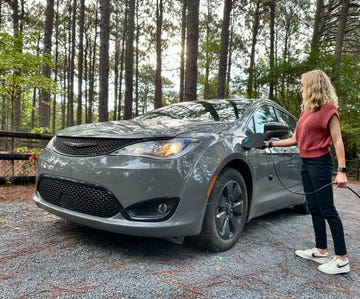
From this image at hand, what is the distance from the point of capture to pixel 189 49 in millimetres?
7684

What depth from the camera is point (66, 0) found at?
2011 centimetres

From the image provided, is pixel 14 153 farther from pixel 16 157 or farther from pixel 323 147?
pixel 323 147

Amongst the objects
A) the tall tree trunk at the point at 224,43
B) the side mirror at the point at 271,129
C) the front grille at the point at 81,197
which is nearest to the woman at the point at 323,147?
the side mirror at the point at 271,129

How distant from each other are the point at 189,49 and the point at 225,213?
594cm

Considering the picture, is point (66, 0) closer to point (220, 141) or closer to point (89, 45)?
point (89, 45)

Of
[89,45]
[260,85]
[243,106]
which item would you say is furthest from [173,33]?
[243,106]

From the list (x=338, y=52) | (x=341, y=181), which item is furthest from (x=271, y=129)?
(x=338, y=52)

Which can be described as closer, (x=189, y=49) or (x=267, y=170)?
(x=267, y=170)

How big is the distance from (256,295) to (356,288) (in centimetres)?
82

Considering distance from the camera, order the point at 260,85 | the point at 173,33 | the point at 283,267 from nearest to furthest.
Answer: the point at 283,267, the point at 260,85, the point at 173,33

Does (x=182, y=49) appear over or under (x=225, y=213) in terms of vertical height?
over

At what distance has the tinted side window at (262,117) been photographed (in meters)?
3.30

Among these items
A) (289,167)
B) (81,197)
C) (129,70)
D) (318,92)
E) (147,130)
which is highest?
(129,70)

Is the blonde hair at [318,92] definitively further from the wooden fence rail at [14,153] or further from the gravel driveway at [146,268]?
the wooden fence rail at [14,153]
